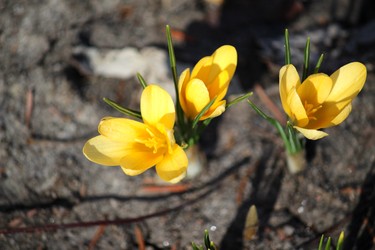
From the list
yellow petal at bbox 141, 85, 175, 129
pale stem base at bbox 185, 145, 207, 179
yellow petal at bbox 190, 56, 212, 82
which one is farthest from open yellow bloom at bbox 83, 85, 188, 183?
pale stem base at bbox 185, 145, 207, 179

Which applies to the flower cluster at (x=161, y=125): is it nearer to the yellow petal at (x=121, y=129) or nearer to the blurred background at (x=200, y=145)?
the yellow petal at (x=121, y=129)

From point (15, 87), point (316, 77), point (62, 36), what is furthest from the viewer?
point (62, 36)

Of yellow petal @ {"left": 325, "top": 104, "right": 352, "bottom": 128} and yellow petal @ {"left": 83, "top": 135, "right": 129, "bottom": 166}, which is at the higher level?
yellow petal @ {"left": 83, "top": 135, "right": 129, "bottom": 166}

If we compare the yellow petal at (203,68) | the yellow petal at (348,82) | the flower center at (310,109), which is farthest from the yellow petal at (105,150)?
the yellow petal at (348,82)

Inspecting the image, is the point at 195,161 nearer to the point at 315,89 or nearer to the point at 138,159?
the point at 138,159

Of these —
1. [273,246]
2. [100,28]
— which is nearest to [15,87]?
[100,28]

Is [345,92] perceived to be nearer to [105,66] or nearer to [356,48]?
[356,48]

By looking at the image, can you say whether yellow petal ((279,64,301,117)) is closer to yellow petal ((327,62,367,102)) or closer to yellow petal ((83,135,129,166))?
yellow petal ((327,62,367,102))
